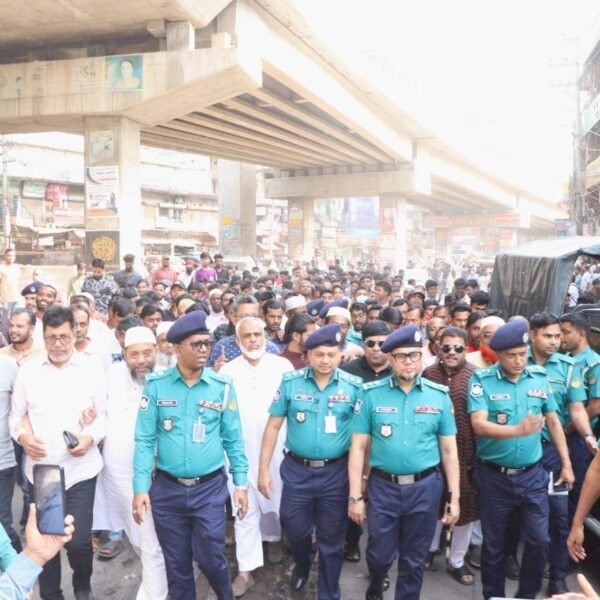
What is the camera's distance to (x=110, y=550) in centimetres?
408

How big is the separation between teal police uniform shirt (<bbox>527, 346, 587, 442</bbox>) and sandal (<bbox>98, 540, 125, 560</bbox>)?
321cm

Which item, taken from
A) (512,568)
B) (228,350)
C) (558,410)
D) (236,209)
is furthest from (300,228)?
(512,568)

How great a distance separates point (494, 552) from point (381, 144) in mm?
20643

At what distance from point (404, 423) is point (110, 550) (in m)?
2.41

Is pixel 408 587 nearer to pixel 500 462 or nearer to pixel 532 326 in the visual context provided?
pixel 500 462

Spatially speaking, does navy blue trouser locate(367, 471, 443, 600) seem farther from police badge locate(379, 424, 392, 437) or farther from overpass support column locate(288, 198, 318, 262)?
overpass support column locate(288, 198, 318, 262)

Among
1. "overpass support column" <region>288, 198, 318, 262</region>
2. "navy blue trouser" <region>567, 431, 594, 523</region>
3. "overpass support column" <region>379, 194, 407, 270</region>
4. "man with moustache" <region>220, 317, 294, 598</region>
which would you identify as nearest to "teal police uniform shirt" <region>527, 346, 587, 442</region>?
"navy blue trouser" <region>567, 431, 594, 523</region>

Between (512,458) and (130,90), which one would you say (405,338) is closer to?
(512,458)

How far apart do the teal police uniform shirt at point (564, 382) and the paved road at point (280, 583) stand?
112 centimetres

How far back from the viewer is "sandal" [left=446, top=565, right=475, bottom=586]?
3.73 m

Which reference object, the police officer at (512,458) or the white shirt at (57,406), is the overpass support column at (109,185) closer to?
the white shirt at (57,406)

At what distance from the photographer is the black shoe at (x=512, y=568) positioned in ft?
12.4

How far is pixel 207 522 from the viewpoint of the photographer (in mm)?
3084

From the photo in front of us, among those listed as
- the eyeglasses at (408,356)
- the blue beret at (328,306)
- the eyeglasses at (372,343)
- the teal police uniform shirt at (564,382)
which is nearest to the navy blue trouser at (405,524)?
the eyeglasses at (408,356)
